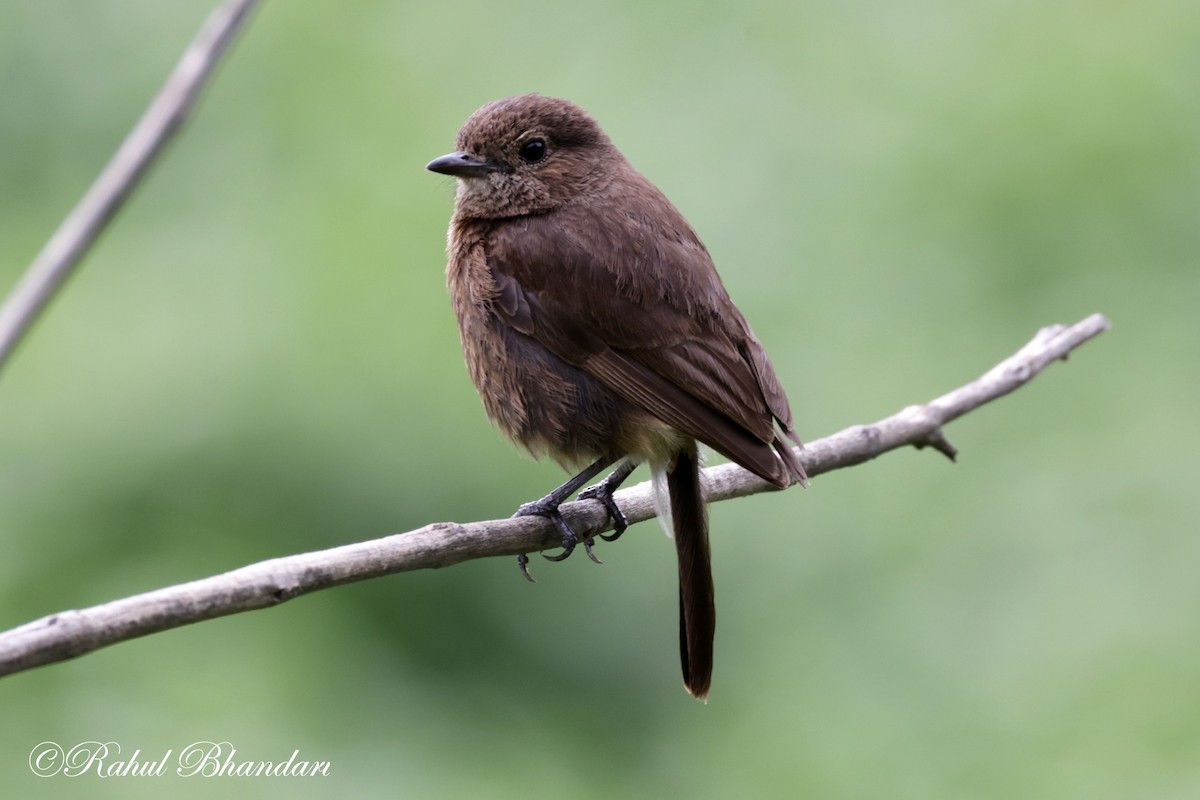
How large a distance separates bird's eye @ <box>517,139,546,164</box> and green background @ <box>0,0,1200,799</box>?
76 centimetres

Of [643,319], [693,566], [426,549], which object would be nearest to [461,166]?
[643,319]

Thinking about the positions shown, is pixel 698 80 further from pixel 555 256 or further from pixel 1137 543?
pixel 1137 543

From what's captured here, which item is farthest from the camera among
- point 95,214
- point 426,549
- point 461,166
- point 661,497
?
point 461,166

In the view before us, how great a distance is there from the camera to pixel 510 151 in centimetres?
382

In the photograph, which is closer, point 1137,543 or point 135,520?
point 135,520

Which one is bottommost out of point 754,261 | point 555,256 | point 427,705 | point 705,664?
point 427,705

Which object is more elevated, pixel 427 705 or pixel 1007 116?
pixel 1007 116

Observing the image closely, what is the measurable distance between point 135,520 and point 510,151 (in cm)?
146

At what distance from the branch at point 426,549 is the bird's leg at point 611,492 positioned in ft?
0.09

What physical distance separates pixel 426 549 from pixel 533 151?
1598mm

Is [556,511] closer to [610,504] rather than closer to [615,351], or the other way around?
[610,504]

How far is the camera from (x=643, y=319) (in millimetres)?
3414

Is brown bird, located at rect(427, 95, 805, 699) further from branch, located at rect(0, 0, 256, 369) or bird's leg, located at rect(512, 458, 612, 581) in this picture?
branch, located at rect(0, 0, 256, 369)

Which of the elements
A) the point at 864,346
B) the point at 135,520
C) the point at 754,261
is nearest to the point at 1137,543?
the point at 864,346
